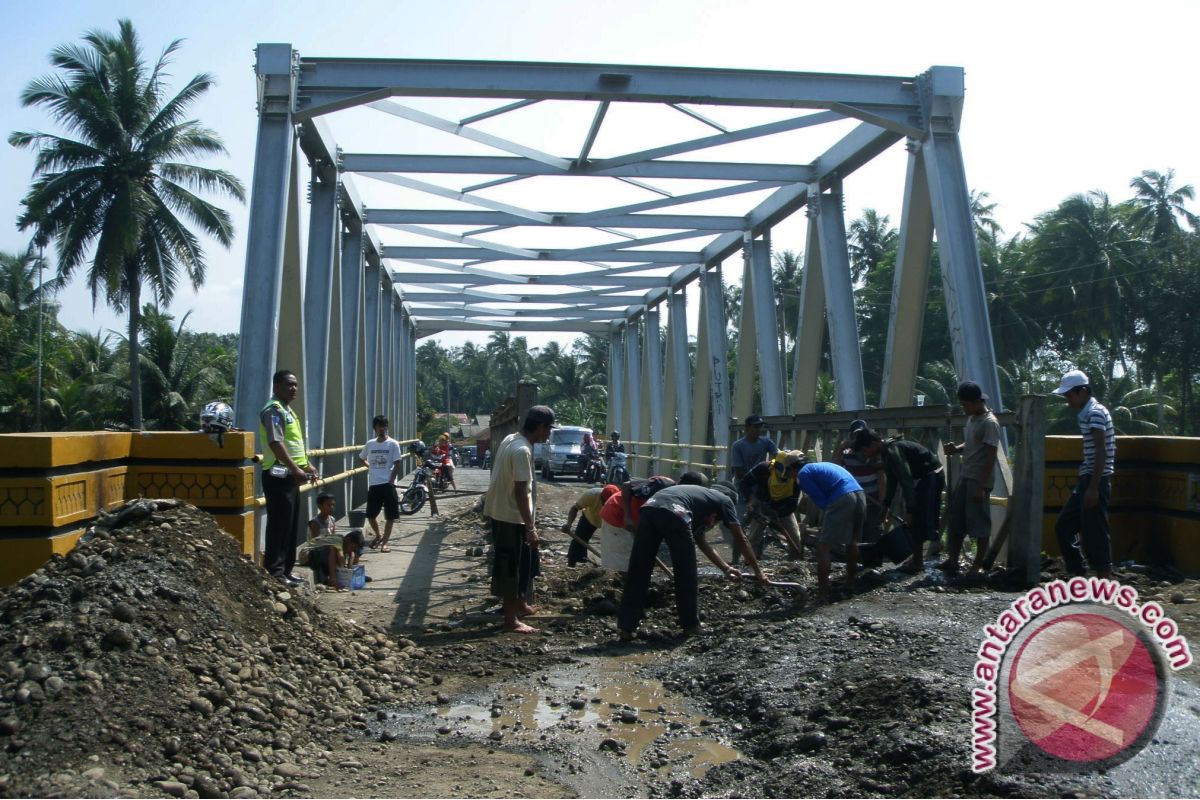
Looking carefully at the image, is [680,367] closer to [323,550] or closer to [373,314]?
[373,314]

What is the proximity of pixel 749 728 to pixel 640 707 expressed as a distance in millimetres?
725

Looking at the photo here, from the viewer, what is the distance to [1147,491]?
27.7 feet

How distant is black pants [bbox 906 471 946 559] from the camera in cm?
812

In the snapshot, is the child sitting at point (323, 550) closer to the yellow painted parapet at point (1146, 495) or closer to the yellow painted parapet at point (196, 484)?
the yellow painted parapet at point (196, 484)

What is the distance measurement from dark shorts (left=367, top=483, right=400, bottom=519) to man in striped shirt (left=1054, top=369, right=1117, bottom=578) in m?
7.13

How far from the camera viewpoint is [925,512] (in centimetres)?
820

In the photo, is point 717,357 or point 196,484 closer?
point 196,484

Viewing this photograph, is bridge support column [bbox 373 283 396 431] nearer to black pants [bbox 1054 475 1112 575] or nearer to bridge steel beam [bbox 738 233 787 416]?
bridge steel beam [bbox 738 233 787 416]

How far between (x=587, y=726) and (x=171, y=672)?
1877 millimetres

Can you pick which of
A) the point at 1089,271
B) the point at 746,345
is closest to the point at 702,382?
the point at 746,345

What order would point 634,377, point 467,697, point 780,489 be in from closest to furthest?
1. point 467,697
2. point 780,489
3. point 634,377

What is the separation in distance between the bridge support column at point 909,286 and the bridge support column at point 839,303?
0.77 meters

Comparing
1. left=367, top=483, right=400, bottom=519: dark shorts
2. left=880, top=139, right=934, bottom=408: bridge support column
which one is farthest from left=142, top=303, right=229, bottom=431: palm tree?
left=880, top=139, right=934, bottom=408: bridge support column

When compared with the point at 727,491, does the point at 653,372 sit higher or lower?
higher
